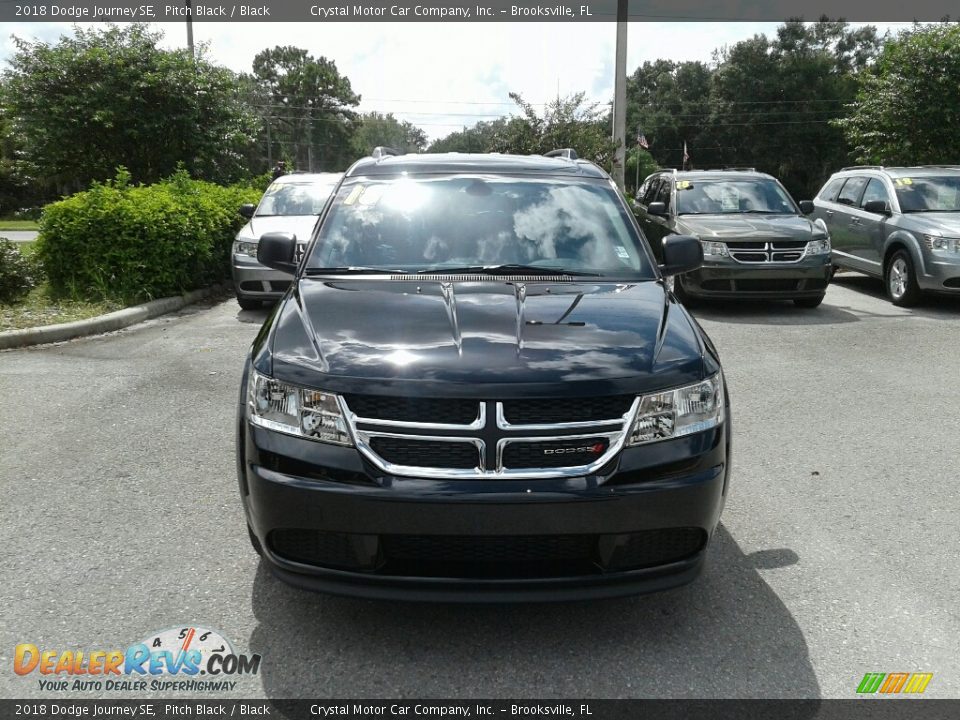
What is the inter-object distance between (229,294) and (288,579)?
1057 cm

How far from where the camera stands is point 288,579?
3.10 m

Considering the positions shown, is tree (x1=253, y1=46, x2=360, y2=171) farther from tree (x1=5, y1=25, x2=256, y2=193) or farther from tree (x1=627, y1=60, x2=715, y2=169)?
tree (x1=5, y1=25, x2=256, y2=193)

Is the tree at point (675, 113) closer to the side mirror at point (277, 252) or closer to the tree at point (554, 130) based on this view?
the tree at point (554, 130)

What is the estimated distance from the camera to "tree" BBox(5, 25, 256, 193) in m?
17.7

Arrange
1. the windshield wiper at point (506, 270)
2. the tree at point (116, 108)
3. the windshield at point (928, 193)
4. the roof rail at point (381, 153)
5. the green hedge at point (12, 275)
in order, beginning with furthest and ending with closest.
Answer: the tree at point (116, 108) < the windshield at point (928, 193) < the green hedge at point (12, 275) < the roof rail at point (381, 153) < the windshield wiper at point (506, 270)

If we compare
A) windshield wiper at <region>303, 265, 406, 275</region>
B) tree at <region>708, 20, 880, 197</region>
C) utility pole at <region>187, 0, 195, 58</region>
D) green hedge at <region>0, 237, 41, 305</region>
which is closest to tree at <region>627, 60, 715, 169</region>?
tree at <region>708, 20, 880, 197</region>

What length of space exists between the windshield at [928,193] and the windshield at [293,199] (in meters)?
7.68

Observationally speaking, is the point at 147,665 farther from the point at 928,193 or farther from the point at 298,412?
the point at 928,193

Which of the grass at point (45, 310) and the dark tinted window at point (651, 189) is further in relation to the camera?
the dark tinted window at point (651, 189)

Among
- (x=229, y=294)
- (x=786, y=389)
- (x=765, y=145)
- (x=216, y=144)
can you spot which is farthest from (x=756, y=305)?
(x=765, y=145)

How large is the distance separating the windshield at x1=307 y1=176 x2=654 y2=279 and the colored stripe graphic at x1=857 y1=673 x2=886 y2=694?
1.91 metres

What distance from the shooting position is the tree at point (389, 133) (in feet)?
459

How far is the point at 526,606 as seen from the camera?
3023mm

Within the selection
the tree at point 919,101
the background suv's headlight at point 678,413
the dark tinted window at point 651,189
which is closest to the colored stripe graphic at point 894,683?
the background suv's headlight at point 678,413
